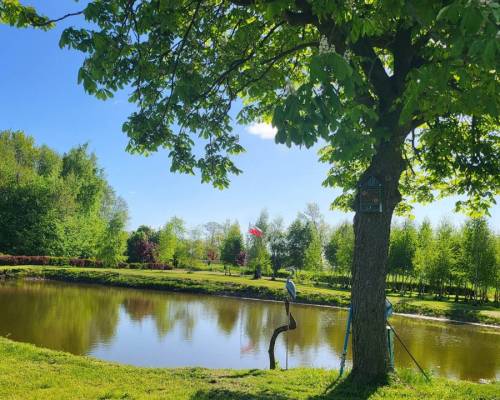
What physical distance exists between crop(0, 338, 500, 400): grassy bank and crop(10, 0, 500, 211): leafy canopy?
3.18m

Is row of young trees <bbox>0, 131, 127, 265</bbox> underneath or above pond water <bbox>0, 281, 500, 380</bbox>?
above

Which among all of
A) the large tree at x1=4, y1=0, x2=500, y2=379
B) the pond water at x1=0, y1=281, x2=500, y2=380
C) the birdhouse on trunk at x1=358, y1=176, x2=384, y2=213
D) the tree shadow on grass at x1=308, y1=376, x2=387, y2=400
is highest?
the large tree at x1=4, y1=0, x2=500, y2=379

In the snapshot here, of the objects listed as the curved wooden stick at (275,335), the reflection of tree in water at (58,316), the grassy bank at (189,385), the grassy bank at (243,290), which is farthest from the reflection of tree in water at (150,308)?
the grassy bank at (189,385)

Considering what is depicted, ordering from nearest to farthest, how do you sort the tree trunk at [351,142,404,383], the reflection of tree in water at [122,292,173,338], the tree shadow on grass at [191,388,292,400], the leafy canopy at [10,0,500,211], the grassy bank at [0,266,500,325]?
1. the leafy canopy at [10,0,500,211]
2. the tree shadow on grass at [191,388,292,400]
3. the tree trunk at [351,142,404,383]
4. the reflection of tree in water at [122,292,173,338]
5. the grassy bank at [0,266,500,325]

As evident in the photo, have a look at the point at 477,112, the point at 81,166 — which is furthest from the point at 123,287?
the point at 477,112

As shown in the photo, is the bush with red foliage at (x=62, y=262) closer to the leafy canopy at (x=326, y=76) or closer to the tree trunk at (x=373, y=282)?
the leafy canopy at (x=326, y=76)

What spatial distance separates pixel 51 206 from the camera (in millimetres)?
45625

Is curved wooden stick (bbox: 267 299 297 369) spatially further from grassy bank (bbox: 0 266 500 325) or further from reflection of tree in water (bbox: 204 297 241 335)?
grassy bank (bbox: 0 266 500 325)

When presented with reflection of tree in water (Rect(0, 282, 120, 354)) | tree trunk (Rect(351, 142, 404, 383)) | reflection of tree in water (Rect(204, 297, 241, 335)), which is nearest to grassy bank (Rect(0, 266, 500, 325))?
reflection of tree in water (Rect(204, 297, 241, 335))

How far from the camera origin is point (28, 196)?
45031 millimetres

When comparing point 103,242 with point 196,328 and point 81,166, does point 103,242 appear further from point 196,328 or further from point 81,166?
point 196,328

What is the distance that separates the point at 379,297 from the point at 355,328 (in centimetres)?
55

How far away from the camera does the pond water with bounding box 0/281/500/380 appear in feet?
43.7

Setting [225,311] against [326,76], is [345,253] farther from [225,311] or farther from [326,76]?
[326,76]
